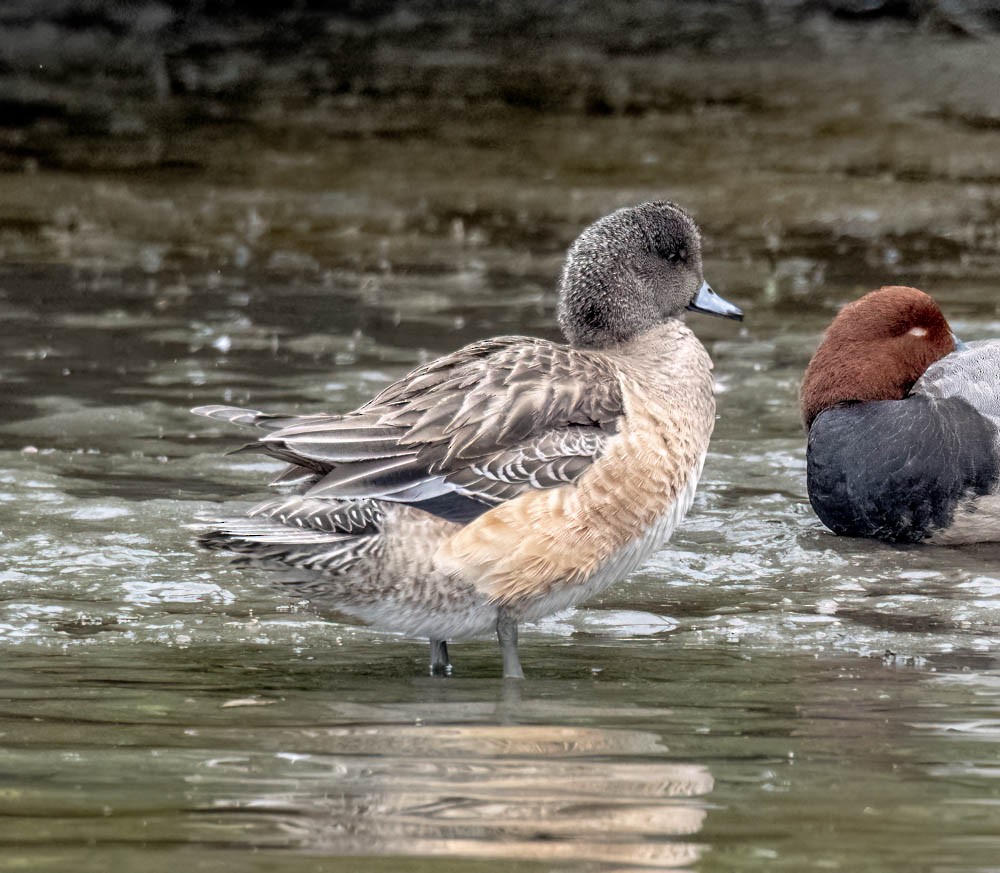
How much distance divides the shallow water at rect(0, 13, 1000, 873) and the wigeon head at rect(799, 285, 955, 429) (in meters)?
0.53

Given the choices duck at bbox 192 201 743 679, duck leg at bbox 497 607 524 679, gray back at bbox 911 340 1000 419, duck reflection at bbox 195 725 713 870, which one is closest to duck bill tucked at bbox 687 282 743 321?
duck at bbox 192 201 743 679

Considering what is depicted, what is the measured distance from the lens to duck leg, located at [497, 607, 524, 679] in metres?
4.88

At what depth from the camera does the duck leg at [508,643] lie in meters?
4.88

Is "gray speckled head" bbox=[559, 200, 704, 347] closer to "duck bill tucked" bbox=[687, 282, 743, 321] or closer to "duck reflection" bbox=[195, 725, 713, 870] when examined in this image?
"duck bill tucked" bbox=[687, 282, 743, 321]

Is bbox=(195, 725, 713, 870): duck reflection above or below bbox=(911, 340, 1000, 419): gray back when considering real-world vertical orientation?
below

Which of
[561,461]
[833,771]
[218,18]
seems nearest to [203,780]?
[833,771]

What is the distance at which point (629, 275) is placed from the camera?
573cm

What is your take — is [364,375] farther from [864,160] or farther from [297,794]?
[864,160]

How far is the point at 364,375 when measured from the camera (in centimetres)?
841

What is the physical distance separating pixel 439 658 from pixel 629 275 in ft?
4.77

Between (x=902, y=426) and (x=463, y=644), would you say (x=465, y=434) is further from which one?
(x=902, y=426)

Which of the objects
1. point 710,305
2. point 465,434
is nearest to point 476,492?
point 465,434

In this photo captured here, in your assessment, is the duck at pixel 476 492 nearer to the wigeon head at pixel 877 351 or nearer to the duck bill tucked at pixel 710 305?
the duck bill tucked at pixel 710 305

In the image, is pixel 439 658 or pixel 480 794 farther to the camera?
pixel 439 658
